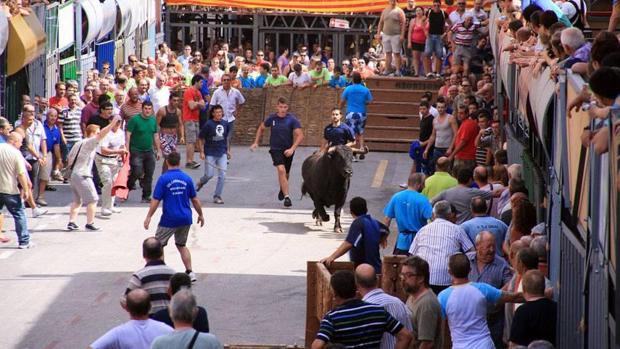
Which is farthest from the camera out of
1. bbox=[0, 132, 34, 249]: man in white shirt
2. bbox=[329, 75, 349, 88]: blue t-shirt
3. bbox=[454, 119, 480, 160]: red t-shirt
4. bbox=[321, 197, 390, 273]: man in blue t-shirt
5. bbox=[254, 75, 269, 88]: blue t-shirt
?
bbox=[254, 75, 269, 88]: blue t-shirt

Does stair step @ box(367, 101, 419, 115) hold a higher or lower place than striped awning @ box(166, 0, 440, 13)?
lower

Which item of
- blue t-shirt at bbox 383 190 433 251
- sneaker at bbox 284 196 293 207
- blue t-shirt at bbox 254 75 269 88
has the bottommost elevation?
sneaker at bbox 284 196 293 207

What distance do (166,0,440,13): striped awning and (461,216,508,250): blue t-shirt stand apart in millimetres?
28330

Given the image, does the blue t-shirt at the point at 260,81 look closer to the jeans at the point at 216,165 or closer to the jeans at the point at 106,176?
the jeans at the point at 216,165

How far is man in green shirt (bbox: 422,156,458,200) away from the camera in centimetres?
1664

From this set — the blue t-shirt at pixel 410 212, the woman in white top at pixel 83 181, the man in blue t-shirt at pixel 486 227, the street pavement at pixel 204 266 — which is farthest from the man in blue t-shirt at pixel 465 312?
the woman in white top at pixel 83 181

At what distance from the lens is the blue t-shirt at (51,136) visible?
23.8 meters

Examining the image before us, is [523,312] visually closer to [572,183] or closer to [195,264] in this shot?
[572,183]

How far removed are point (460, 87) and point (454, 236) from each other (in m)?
11.6

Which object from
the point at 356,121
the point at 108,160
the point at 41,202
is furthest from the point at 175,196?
the point at 356,121

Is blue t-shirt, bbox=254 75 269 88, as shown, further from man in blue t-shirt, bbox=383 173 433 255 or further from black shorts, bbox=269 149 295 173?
man in blue t-shirt, bbox=383 173 433 255

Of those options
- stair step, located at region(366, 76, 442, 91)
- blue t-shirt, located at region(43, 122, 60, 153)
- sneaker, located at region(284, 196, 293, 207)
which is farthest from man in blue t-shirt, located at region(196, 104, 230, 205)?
stair step, located at region(366, 76, 442, 91)

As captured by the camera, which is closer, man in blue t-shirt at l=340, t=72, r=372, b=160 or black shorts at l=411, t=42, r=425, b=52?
man in blue t-shirt at l=340, t=72, r=372, b=160

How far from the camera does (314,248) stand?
19.4 metres
